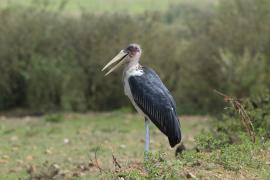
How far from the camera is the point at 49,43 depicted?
20.8m

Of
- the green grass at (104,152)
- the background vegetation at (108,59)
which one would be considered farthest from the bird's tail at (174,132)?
the background vegetation at (108,59)

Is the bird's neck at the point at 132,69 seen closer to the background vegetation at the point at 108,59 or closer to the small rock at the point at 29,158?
the small rock at the point at 29,158

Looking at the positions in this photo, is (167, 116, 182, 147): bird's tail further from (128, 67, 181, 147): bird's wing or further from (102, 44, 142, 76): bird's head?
(102, 44, 142, 76): bird's head

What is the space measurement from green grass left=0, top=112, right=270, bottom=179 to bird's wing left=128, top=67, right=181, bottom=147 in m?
0.33

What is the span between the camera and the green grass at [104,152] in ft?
24.7

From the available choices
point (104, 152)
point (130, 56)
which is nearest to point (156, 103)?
point (130, 56)

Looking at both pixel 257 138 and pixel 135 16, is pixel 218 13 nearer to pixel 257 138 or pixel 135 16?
pixel 135 16

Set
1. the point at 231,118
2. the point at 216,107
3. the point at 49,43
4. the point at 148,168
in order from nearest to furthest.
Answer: the point at 148,168, the point at 231,118, the point at 216,107, the point at 49,43

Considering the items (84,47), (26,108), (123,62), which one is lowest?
(26,108)

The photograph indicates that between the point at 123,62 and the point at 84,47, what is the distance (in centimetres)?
1182

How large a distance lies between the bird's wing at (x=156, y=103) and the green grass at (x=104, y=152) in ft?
1.07

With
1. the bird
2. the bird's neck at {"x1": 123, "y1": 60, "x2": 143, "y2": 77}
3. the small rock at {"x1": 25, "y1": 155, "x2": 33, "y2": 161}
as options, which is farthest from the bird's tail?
the small rock at {"x1": 25, "y1": 155, "x2": 33, "y2": 161}

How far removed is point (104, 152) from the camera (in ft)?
42.2

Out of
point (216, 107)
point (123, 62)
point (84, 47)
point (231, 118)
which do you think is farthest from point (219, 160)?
point (84, 47)
